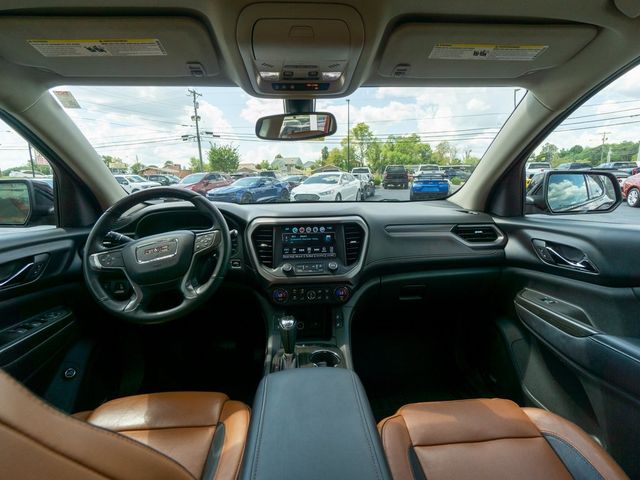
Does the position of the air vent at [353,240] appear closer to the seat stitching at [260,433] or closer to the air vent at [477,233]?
the air vent at [477,233]

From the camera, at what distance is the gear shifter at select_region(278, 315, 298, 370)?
190 centimetres

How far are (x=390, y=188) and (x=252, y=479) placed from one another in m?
2.35

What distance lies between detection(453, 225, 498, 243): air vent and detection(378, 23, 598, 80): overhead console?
0.99 m

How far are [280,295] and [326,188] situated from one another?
962 millimetres

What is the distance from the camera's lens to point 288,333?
191 centimetres

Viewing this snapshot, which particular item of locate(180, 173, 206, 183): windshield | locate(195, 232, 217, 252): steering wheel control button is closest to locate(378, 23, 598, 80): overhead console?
locate(195, 232, 217, 252): steering wheel control button

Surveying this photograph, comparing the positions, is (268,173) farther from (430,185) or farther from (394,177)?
(430,185)

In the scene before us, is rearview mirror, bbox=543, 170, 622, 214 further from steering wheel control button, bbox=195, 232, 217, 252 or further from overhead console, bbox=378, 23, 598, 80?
steering wheel control button, bbox=195, 232, 217, 252

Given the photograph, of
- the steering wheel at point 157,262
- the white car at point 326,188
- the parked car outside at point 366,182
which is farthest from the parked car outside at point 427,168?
the steering wheel at point 157,262

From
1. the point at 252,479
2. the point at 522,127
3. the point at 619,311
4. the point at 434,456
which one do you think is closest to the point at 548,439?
the point at 434,456

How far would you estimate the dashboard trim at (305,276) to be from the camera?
2178 mm

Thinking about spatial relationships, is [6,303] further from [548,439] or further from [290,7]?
[548,439]

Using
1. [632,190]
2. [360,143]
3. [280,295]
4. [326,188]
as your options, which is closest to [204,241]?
[280,295]

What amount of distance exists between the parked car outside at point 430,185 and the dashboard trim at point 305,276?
830 millimetres
